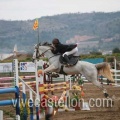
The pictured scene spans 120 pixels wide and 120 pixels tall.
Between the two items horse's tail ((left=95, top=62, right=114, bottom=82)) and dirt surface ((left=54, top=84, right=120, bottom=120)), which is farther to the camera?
horse's tail ((left=95, top=62, right=114, bottom=82))

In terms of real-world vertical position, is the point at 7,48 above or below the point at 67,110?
above

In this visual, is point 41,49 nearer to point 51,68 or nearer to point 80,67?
point 51,68

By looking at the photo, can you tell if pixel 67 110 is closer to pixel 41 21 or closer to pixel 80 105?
pixel 80 105

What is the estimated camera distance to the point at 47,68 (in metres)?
12.3

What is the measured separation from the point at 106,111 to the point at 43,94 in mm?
2257

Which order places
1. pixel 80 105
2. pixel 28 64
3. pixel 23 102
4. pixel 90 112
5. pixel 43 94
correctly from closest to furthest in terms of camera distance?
pixel 23 102
pixel 43 94
pixel 90 112
pixel 80 105
pixel 28 64

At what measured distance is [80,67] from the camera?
41.3ft

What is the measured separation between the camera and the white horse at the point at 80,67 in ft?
41.0

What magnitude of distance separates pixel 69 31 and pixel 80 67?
426ft

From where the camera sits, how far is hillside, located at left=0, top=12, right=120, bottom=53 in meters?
122

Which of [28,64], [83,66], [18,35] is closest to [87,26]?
[18,35]

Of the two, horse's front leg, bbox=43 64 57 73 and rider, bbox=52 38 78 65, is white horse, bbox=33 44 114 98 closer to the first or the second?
horse's front leg, bbox=43 64 57 73

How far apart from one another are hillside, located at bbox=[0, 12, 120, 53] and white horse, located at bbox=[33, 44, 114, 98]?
3818 inches

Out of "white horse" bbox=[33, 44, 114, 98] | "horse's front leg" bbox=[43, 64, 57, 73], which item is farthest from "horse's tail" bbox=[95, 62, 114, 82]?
"horse's front leg" bbox=[43, 64, 57, 73]
